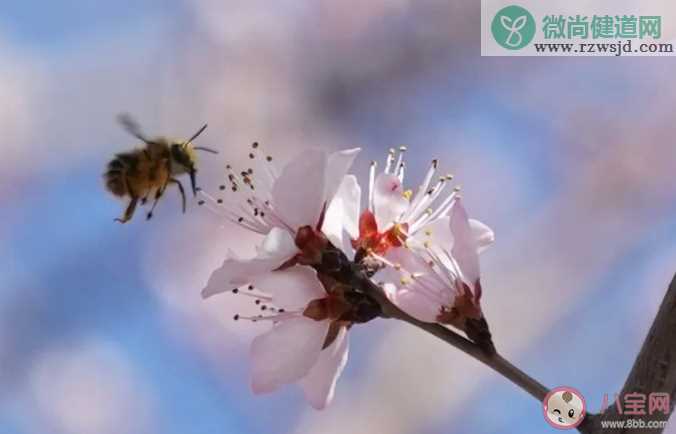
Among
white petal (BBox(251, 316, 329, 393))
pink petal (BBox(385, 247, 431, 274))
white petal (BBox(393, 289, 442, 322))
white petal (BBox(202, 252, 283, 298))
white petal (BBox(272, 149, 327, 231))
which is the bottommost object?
white petal (BBox(251, 316, 329, 393))

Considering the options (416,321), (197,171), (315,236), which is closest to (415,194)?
(315,236)

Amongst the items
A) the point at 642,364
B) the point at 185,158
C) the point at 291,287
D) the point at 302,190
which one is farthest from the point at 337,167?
the point at 185,158

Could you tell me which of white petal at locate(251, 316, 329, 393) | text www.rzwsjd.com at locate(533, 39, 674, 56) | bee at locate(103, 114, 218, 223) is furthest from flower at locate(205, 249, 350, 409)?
text www.rzwsjd.com at locate(533, 39, 674, 56)

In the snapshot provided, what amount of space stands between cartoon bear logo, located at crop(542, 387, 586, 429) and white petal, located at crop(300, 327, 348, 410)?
0.24 m

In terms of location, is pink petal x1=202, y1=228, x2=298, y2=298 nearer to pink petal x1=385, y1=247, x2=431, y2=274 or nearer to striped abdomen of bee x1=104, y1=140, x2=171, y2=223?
pink petal x1=385, y1=247, x2=431, y2=274

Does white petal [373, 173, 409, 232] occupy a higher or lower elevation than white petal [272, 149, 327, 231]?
lower

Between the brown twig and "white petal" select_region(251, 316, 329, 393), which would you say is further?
"white petal" select_region(251, 316, 329, 393)

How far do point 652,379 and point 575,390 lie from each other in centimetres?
17

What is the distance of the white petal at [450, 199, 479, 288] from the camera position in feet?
3.31

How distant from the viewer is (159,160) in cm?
152

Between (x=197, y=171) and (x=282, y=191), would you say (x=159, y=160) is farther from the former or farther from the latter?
(x=282, y=191)

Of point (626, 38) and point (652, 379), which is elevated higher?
point (626, 38)

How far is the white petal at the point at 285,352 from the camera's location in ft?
3.47

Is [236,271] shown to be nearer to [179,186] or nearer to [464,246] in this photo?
[464,246]
